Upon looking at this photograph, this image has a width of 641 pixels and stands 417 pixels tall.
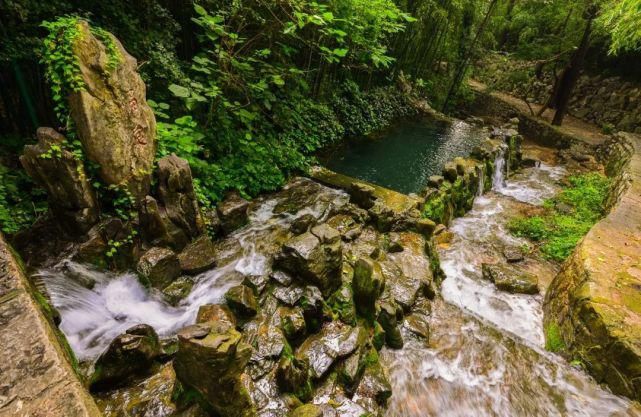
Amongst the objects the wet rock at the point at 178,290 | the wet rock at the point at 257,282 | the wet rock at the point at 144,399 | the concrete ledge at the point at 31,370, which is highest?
the concrete ledge at the point at 31,370

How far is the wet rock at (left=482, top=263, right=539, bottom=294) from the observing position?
5574mm

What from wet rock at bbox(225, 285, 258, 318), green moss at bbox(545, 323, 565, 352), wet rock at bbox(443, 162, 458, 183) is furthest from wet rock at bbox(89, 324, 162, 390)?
wet rock at bbox(443, 162, 458, 183)

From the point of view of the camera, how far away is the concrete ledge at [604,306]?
3512 mm

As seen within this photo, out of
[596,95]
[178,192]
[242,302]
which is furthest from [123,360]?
[596,95]

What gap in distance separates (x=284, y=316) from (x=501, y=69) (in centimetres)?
2655

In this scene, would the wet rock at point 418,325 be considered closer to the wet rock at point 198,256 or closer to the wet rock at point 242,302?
the wet rock at point 242,302

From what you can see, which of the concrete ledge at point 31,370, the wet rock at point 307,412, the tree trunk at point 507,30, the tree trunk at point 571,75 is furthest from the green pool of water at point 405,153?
the tree trunk at point 507,30

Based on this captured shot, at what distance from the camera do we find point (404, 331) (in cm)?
421

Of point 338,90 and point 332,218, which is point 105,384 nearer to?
point 332,218

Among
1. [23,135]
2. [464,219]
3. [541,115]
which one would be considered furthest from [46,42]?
[541,115]

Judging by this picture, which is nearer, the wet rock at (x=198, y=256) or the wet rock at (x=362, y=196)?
the wet rock at (x=198, y=256)

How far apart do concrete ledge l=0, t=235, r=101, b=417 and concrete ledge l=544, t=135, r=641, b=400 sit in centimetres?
508

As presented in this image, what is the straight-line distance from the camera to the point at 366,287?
12.8ft

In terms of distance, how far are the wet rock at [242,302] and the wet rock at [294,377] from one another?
72 centimetres
